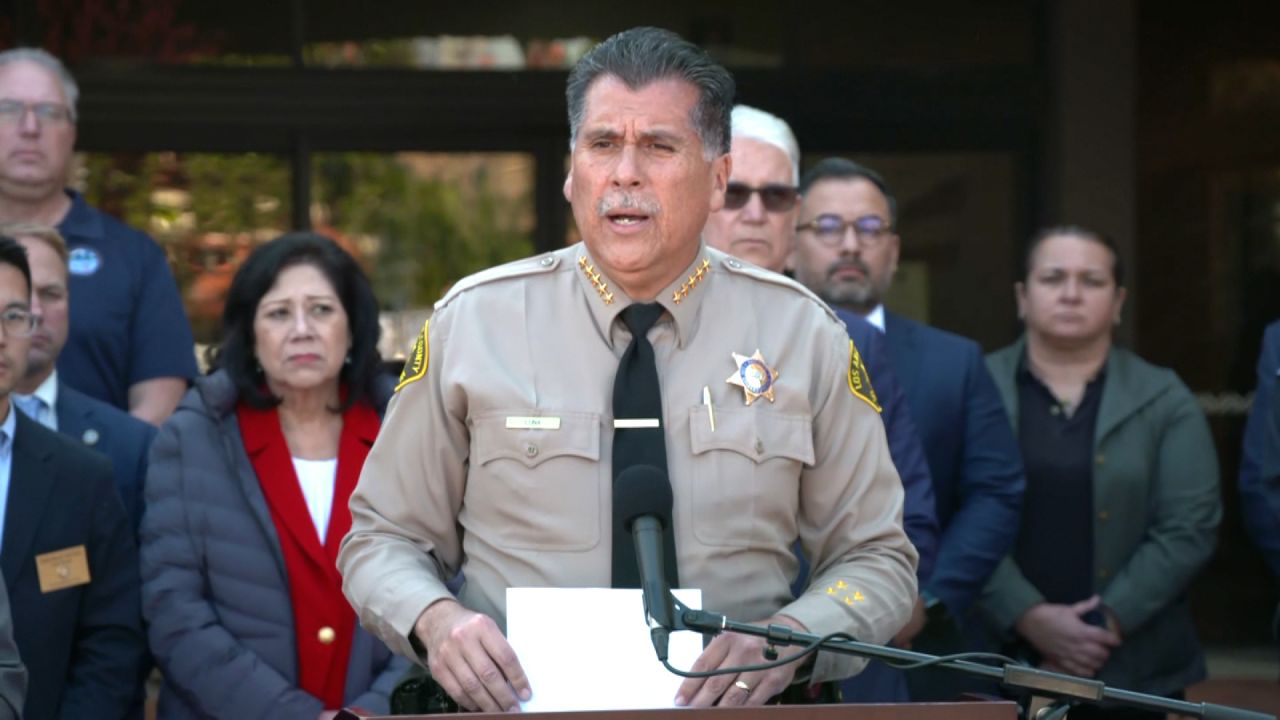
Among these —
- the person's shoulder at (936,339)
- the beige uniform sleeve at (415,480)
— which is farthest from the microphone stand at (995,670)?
the person's shoulder at (936,339)

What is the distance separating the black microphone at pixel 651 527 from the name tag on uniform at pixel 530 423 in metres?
0.27

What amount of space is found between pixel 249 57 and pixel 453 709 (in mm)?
5650

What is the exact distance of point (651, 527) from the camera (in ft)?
8.92

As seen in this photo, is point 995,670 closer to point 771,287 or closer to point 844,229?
point 771,287

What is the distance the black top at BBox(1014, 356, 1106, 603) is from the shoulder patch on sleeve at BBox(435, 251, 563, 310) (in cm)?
324

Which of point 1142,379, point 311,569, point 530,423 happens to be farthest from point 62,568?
point 1142,379

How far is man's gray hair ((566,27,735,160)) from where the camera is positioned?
3184 mm

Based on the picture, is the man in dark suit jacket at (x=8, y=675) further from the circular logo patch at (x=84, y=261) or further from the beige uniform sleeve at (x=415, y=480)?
the circular logo patch at (x=84, y=261)

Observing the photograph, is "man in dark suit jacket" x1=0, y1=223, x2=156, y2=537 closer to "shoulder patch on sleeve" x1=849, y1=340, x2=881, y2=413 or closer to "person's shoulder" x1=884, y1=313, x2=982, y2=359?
"person's shoulder" x1=884, y1=313, x2=982, y2=359

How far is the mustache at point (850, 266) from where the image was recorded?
5.69 meters

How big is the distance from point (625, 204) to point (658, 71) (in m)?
0.24

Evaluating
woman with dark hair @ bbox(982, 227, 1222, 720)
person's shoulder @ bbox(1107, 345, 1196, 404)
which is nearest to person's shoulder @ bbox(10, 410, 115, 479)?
woman with dark hair @ bbox(982, 227, 1222, 720)

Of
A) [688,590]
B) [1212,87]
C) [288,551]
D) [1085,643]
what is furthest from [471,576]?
[1212,87]

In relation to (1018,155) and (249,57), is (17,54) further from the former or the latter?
(1018,155)
